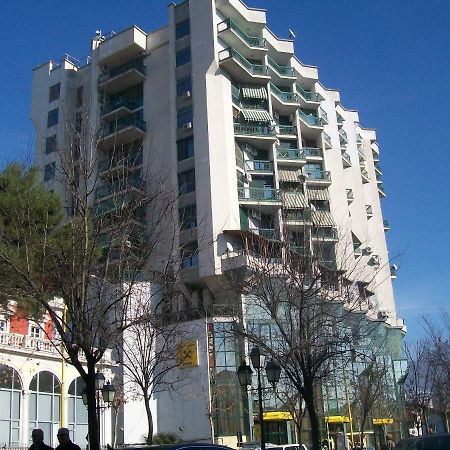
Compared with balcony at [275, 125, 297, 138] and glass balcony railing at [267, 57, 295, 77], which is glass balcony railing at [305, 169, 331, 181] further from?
glass balcony railing at [267, 57, 295, 77]

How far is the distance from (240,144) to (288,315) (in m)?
30.1

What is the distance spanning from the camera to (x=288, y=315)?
21.2m

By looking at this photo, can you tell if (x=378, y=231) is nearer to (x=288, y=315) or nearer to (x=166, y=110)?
(x=166, y=110)

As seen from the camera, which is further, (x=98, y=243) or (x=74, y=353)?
(x=98, y=243)

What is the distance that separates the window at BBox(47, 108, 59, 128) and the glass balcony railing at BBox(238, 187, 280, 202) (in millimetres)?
18357

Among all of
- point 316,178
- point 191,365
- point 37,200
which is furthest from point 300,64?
point 37,200

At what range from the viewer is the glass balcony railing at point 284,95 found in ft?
174

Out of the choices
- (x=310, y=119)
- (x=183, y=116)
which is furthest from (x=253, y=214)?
(x=310, y=119)

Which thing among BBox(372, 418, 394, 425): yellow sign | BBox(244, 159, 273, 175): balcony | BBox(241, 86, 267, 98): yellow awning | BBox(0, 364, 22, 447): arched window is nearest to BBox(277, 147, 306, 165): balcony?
BBox(244, 159, 273, 175): balcony

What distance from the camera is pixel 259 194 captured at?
4722cm

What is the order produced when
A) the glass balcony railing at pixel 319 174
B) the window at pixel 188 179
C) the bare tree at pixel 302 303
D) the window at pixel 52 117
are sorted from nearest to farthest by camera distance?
the bare tree at pixel 302 303 < the window at pixel 188 179 < the window at pixel 52 117 < the glass balcony railing at pixel 319 174

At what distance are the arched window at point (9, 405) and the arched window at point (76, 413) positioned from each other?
350cm

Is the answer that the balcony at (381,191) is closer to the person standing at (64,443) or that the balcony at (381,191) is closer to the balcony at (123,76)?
the balcony at (123,76)

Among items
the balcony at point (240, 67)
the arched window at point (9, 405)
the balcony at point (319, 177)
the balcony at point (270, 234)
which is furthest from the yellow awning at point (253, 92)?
the arched window at point (9, 405)
